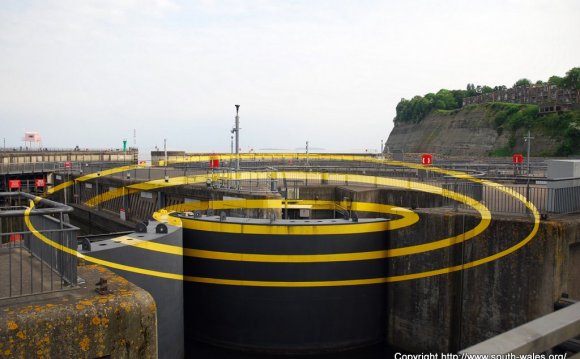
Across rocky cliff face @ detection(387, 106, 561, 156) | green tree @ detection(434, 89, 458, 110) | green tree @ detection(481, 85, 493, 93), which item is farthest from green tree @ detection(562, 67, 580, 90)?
green tree @ detection(481, 85, 493, 93)

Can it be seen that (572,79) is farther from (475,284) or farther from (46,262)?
(46,262)

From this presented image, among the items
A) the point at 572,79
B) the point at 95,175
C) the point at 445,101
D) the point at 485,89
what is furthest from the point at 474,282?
the point at 485,89

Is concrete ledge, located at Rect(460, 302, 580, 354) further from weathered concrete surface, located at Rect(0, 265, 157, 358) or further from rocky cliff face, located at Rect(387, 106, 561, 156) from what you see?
rocky cliff face, located at Rect(387, 106, 561, 156)

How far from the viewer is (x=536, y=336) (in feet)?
10.1

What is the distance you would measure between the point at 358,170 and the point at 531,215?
1642 cm

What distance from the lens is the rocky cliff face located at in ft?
213

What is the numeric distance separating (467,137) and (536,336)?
8102 cm

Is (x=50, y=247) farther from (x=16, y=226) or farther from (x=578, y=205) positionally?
(x=16, y=226)

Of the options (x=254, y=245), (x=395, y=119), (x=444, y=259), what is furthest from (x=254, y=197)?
(x=395, y=119)

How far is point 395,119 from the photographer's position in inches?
4985

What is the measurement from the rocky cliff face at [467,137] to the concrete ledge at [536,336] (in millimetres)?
61925

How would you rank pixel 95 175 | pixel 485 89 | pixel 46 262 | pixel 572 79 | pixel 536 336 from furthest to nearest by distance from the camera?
pixel 485 89 < pixel 572 79 < pixel 95 175 < pixel 46 262 < pixel 536 336

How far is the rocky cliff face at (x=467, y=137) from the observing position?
6506 cm

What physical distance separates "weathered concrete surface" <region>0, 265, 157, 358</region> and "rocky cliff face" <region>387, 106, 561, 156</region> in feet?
206
